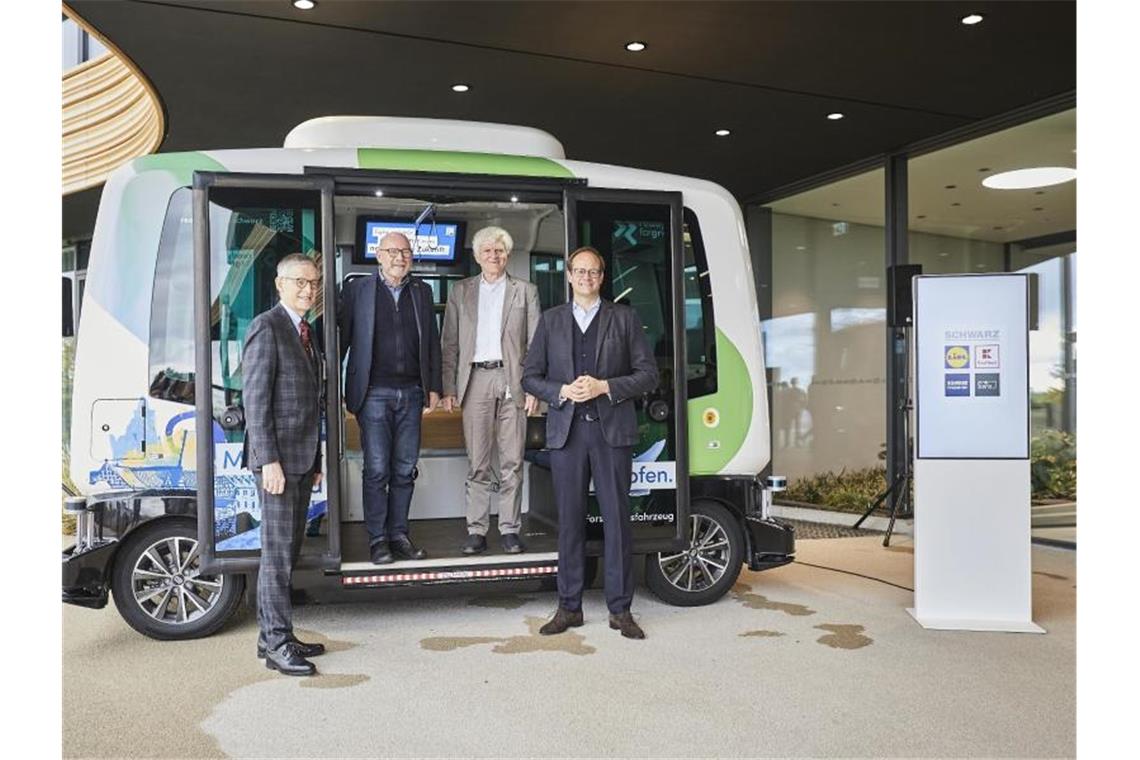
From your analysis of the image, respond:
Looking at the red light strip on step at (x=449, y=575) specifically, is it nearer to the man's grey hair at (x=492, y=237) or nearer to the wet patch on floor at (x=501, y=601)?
the wet patch on floor at (x=501, y=601)

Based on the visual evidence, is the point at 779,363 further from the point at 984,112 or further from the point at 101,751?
the point at 101,751

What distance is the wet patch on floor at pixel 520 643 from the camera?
392 centimetres

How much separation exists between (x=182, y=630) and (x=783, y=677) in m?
2.58

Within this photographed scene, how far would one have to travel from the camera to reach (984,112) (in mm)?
6762

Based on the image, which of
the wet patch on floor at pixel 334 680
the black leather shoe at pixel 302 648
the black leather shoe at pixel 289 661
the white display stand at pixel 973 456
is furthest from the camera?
the white display stand at pixel 973 456

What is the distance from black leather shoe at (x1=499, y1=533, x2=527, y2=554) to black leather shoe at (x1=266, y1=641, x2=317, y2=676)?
1.13 meters

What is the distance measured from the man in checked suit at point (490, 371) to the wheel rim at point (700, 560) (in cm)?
82

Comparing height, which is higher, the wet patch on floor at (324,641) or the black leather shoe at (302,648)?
the black leather shoe at (302,648)

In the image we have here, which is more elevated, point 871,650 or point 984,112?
point 984,112

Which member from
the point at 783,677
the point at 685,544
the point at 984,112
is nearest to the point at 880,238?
the point at 984,112

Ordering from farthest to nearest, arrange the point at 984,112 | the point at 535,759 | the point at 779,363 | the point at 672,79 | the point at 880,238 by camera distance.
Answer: the point at 779,363
the point at 880,238
the point at 984,112
the point at 672,79
the point at 535,759

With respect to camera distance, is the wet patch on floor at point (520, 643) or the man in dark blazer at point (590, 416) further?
the man in dark blazer at point (590, 416)

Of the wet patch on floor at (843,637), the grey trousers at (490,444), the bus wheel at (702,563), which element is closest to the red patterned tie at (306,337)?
the grey trousers at (490,444)

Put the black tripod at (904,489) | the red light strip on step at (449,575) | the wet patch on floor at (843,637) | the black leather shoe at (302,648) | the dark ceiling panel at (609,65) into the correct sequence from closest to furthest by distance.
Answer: the black leather shoe at (302,648) → the wet patch on floor at (843,637) → the red light strip on step at (449,575) → the dark ceiling panel at (609,65) → the black tripod at (904,489)
